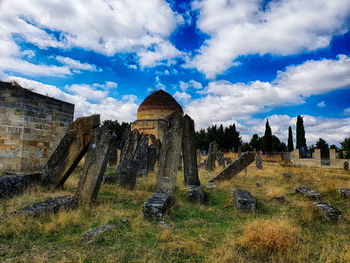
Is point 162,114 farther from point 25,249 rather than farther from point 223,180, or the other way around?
point 25,249

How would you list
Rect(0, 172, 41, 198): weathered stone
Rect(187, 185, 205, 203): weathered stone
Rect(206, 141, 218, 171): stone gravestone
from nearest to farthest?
Rect(0, 172, 41, 198): weathered stone → Rect(187, 185, 205, 203): weathered stone → Rect(206, 141, 218, 171): stone gravestone

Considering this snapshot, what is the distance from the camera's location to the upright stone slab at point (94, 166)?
5.19m

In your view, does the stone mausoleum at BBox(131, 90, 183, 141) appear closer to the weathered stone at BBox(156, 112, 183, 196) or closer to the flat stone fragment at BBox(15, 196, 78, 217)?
the weathered stone at BBox(156, 112, 183, 196)

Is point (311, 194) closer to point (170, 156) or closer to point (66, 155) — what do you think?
point (170, 156)

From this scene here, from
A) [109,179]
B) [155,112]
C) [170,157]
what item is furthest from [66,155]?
[155,112]

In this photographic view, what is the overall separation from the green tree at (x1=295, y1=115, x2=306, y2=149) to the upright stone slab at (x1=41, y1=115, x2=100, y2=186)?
38251 millimetres

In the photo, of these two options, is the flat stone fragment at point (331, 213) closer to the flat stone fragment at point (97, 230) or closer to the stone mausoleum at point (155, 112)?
the flat stone fragment at point (97, 230)

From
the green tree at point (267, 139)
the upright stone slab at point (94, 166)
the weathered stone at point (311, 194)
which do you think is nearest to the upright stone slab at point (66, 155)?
the upright stone slab at point (94, 166)

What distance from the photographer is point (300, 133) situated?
37344 millimetres

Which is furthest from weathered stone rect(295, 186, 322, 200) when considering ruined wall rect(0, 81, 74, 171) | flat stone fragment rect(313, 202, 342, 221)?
ruined wall rect(0, 81, 74, 171)

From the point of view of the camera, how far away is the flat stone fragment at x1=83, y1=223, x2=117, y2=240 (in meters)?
3.13

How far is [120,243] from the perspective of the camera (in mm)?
3002

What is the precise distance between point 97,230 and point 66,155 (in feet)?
11.1

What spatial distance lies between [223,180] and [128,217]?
569 cm
